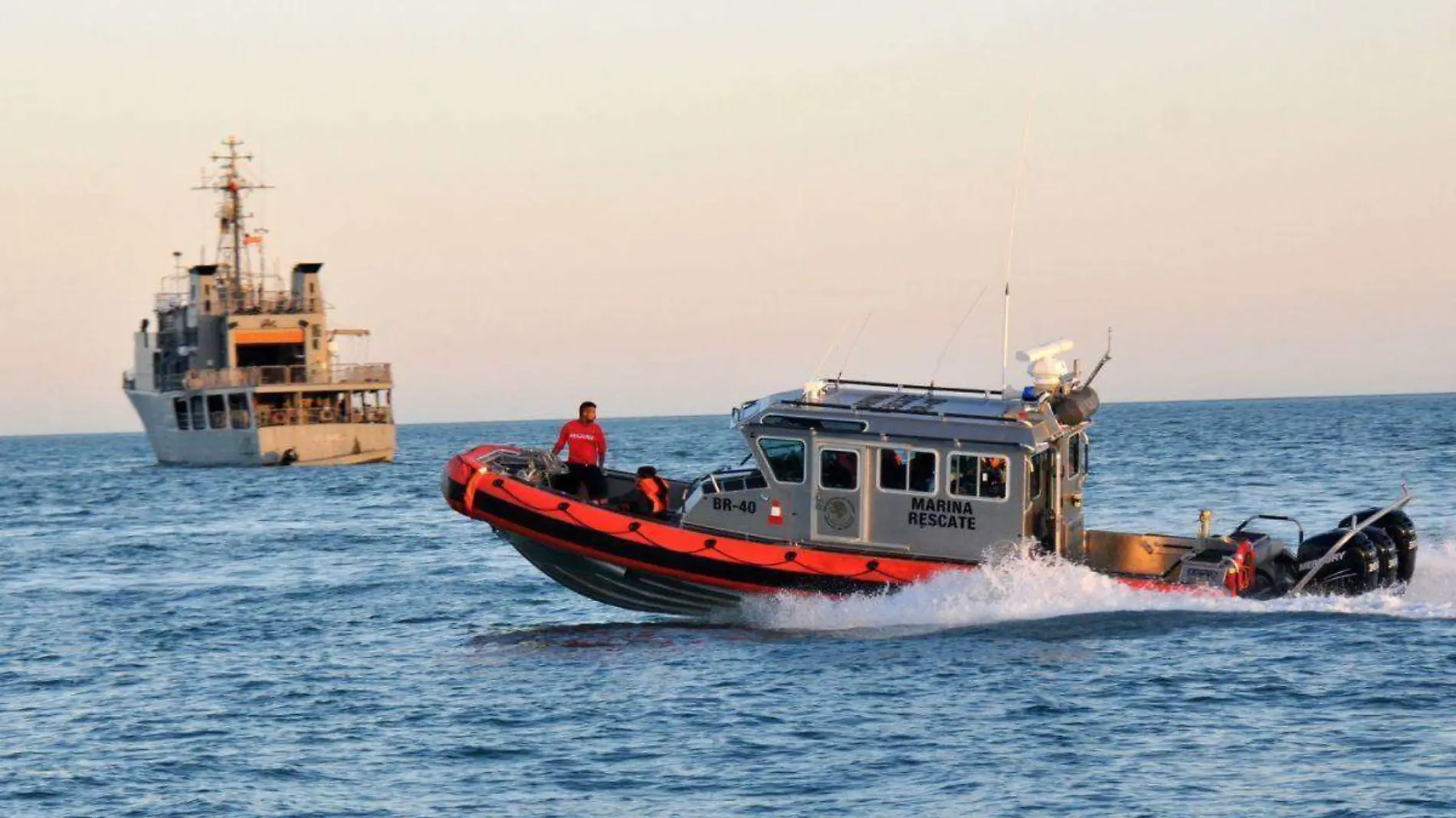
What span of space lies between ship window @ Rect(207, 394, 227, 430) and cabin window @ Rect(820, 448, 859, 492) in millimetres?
56754

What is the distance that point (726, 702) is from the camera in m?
16.2

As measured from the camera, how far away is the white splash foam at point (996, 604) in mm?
18744

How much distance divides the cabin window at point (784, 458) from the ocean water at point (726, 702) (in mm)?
1343

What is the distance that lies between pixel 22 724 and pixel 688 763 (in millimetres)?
6427

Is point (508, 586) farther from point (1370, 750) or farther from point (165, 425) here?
point (165, 425)

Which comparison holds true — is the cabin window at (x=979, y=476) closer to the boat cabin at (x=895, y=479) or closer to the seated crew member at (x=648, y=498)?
the boat cabin at (x=895, y=479)

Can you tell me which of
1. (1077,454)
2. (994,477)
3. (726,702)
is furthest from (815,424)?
(726,702)

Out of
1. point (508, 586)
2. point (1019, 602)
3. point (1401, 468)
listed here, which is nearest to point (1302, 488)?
point (1401, 468)

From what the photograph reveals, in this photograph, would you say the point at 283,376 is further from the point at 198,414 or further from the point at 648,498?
the point at 648,498

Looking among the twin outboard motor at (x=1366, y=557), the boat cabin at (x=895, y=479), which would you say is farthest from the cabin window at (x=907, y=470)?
the twin outboard motor at (x=1366, y=557)

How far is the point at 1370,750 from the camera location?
45.7 ft

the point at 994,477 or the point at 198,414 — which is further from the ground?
the point at 198,414

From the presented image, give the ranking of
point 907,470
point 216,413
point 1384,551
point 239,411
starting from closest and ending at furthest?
point 907,470
point 1384,551
point 239,411
point 216,413

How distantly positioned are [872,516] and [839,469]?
0.61m
